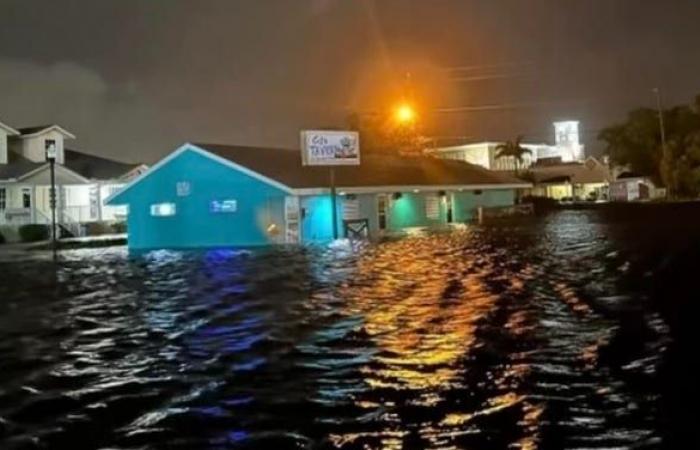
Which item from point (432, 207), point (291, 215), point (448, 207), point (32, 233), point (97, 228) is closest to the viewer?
point (291, 215)

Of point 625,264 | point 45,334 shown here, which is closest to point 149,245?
point 625,264

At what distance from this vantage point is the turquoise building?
44125 mm

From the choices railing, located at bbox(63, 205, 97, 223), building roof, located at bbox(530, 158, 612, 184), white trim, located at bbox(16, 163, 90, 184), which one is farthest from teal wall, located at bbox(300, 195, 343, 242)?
building roof, located at bbox(530, 158, 612, 184)

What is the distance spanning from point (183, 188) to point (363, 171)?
1126 centimetres

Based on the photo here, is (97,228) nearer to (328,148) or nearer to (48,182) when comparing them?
(48,182)

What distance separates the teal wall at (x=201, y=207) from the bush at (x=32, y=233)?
775 centimetres

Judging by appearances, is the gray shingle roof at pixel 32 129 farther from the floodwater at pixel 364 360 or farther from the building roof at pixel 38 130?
the floodwater at pixel 364 360

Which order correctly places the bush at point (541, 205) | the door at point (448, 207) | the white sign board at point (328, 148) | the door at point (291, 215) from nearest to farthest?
the door at point (291, 215) → the white sign board at point (328, 148) → the door at point (448, 207) → the bush at point (541, 205)

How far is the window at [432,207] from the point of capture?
185 ft

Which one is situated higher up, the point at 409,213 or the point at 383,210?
the point at 383,210

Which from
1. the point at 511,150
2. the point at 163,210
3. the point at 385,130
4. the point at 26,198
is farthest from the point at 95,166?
the point at 511,150

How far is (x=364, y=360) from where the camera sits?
10742 mm

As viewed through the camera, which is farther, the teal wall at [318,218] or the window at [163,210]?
the window at [163,210]

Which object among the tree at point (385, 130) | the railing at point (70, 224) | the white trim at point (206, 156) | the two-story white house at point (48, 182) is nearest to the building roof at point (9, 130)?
the two-story white house at point (48, 182)
